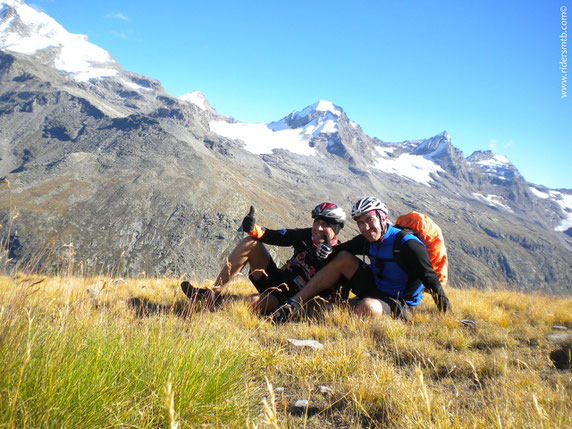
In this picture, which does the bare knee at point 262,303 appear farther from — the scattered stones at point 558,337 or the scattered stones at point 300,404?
the scattered stones at point 558,337

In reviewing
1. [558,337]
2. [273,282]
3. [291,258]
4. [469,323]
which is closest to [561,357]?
[558,337]

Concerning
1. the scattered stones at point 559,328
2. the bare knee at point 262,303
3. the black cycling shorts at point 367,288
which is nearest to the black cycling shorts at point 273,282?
the bare knee at point 262,303

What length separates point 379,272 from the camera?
5465mm

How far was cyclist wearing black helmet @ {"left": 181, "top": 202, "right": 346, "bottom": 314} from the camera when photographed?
539 cm

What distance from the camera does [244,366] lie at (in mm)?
2830

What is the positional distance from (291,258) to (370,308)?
1670 mm

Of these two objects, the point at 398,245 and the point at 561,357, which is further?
the point at 398,245

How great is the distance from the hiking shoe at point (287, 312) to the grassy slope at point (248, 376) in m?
0.54

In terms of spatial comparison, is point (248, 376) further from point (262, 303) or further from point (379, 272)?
point (379, 272)

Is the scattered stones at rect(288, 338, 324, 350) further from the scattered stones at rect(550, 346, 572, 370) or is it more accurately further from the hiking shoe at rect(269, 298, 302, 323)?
the scattered stones at rect(550, 346, 572, 370)

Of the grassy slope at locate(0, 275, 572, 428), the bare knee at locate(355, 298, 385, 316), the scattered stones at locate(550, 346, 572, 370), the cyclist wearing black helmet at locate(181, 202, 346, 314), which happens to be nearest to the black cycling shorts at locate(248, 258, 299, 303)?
the cyclist wearing black helmet at locate(181, 202, 346, 314)

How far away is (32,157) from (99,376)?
22980cm

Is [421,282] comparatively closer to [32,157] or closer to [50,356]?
[50,356]

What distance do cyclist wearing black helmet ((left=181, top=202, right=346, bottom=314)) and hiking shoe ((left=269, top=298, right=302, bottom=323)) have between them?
0.36 m
